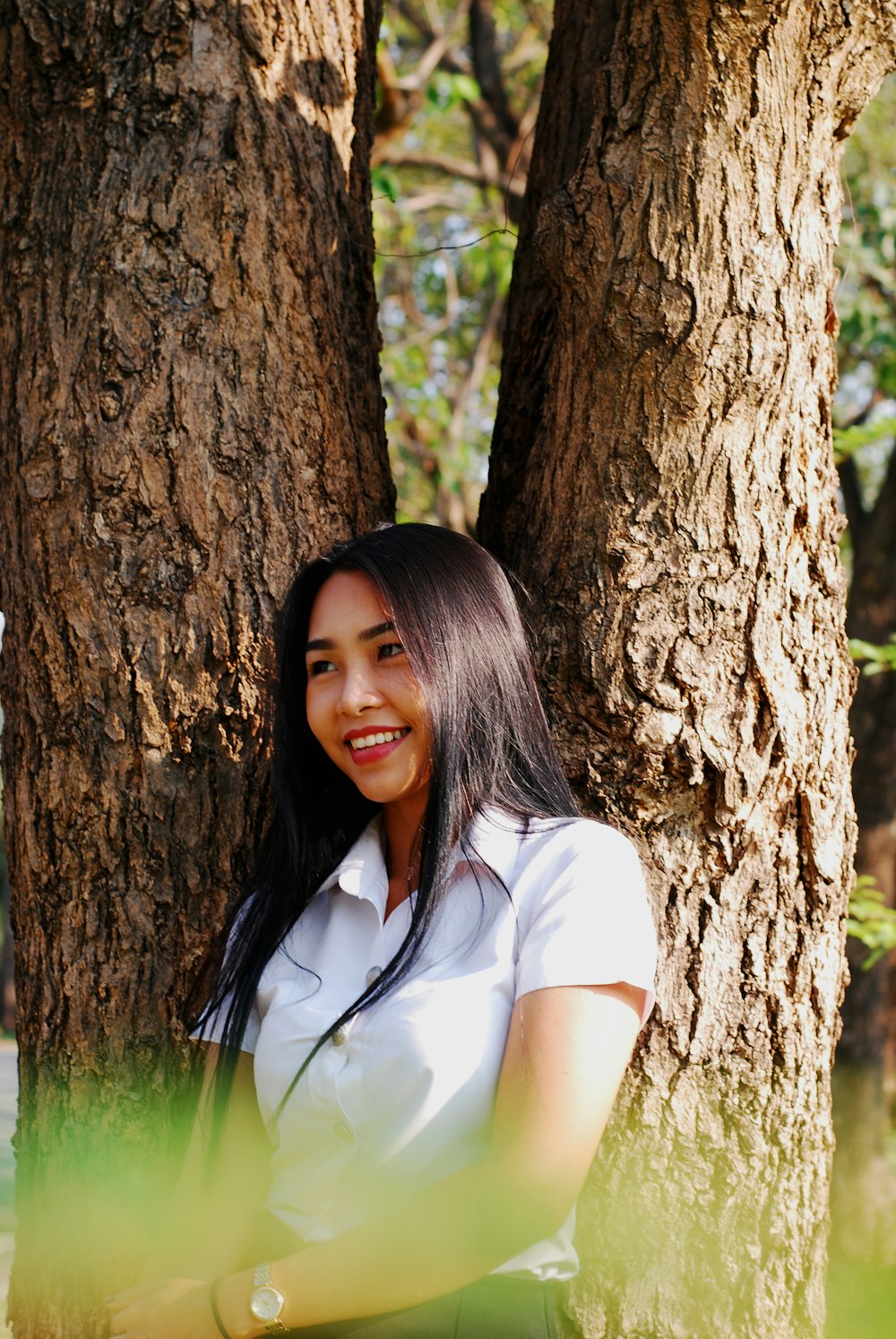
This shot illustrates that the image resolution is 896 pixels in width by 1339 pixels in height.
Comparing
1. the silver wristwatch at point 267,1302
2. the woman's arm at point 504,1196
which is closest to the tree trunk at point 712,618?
the woman's arm at point 504,1196

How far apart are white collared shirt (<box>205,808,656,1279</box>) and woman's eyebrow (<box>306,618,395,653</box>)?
0.34 meters

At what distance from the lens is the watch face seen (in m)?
→ 1.78

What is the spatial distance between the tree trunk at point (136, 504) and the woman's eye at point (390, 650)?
1.02 feet

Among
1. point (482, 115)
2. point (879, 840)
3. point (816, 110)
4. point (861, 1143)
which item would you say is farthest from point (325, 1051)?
point (482, 115)

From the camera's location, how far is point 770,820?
7.30ft

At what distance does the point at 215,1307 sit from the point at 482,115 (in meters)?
6.97

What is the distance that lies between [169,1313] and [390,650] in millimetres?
1015

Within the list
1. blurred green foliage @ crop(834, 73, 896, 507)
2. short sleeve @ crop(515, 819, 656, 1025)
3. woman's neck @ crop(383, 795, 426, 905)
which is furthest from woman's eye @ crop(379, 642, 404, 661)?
blurred green foliage @ crop(834, 73, 896, 507)

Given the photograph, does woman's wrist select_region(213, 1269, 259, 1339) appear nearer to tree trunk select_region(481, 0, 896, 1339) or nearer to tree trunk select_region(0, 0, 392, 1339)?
tree trunk select_region(0, 0, 392, 1339)

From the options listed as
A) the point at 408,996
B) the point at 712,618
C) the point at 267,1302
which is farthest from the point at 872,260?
the point at 267,1302

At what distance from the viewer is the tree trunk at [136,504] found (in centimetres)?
230

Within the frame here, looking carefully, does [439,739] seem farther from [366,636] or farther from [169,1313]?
[169,1313]

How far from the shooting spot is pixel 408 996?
189cm

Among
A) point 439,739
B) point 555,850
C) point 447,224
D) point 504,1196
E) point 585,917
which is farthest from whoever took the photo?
point 447,224
